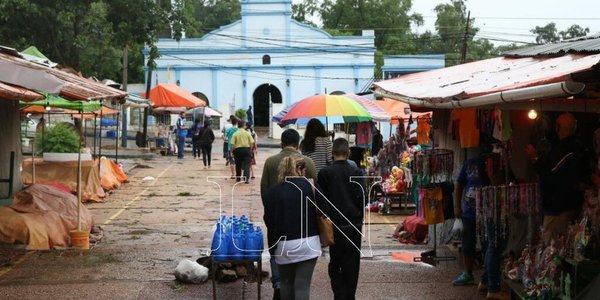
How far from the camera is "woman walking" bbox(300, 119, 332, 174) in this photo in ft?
31.4

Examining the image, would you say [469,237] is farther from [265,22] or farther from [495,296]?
[265,22]

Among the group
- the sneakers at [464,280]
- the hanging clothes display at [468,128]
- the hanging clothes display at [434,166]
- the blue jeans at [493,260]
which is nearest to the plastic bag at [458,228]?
the sneakers at [464,280]

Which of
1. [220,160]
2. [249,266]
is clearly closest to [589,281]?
[249,266]

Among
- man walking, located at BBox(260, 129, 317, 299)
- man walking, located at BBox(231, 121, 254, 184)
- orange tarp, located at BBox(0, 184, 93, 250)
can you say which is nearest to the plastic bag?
man walking, located at BBox(260, 129, 317, 299)

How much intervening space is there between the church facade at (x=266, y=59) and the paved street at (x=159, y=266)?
31.7 metres

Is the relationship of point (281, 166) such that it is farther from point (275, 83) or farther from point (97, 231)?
point (275, 83)


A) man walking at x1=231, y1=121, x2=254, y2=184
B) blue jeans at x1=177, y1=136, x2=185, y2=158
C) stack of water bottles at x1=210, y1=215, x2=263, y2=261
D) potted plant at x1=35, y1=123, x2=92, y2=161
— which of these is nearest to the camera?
stack of water bottles at x1=210, y1=215, x2=263, y2=261

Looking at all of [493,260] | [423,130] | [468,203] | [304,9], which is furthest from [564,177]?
[304,9]

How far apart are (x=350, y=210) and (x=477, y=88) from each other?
5.07 feet

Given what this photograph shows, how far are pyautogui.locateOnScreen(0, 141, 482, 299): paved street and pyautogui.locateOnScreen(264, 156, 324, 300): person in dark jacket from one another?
149 cm

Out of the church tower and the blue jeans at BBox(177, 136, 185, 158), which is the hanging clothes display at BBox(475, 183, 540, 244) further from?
the church tower

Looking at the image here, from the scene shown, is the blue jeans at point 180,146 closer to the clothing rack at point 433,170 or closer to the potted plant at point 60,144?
the potted plant at point 60,144

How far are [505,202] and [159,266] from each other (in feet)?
15.5

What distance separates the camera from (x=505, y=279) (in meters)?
7.73
